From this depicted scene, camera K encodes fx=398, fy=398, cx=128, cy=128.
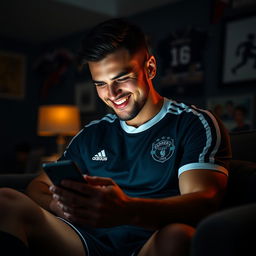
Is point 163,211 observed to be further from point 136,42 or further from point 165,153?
point 136,42

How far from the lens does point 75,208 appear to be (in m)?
0.95

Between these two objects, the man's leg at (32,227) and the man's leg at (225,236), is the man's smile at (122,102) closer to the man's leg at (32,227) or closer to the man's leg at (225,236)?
the man's leg at (32,227)

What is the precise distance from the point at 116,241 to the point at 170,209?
1.01 ft

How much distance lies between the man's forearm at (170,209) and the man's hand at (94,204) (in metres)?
0.03

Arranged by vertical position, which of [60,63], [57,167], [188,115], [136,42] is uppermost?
[60,63]

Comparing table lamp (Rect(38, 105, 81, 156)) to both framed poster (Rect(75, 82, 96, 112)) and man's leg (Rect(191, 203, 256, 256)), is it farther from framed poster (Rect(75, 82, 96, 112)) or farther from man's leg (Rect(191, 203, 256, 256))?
man's leg (Rect(191, 203, 256, 256))

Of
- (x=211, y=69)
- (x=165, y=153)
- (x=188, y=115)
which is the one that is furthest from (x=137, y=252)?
(x=211, y=69)

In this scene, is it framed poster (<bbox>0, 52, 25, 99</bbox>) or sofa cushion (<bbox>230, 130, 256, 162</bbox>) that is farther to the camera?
framed poster (<bbox>0, 52, 25, 99</bbox>)

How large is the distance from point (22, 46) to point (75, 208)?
16.9 feet

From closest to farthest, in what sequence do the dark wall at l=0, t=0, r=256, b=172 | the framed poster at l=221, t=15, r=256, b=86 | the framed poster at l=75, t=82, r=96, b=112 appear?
the framed poster at l=221, t=15, r=256, b=86, the dark wall at l=0, t=0, r=256, b=172, the framed poster at l=75, t=82, r=96, b=112

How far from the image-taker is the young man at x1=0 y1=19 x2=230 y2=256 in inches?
37.1

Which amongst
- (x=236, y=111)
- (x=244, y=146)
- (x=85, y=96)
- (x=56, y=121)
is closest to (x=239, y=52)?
(x=236, y=111)

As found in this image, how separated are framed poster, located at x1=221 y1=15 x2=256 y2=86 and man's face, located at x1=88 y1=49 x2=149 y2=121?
7.82 ft

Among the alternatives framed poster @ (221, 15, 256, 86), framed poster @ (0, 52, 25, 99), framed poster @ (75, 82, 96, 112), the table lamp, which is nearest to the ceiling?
framed poster @ (0, 52, 25, 99)
